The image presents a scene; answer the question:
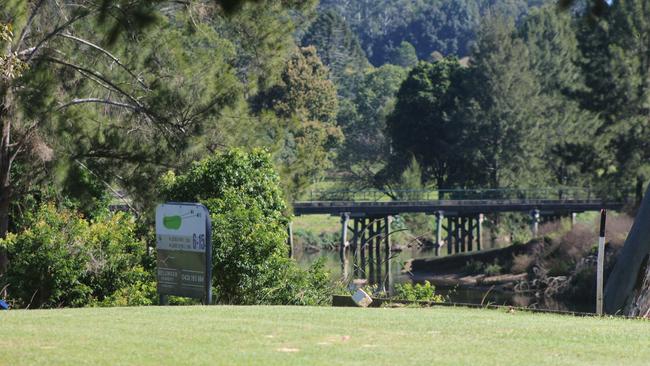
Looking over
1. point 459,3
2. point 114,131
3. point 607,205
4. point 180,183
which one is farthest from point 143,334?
point 459,3

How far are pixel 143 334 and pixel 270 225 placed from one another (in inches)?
355

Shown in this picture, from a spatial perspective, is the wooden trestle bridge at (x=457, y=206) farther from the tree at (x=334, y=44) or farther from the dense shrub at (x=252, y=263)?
the tree at (x=334, y=44)

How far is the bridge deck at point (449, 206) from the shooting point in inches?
2378

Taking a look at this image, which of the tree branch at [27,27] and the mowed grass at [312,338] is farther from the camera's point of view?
the tree branch at [27,27]

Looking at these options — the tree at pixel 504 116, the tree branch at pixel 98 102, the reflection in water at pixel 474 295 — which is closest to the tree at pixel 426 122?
the tree at pixel 504 116

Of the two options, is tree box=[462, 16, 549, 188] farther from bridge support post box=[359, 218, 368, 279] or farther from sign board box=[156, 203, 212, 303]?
sign board box=[156, 203, 212, 303]

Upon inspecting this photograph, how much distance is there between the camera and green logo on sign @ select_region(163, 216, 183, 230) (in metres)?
14.7

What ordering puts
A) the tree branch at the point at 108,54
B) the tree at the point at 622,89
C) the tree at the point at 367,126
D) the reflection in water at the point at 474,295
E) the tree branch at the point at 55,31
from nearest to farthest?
the tree branch at the point at 55,31, the tree branch at the point at 108,54, the reflection in water at the point at 474,295, the tree at the point at 622,89, the tree at the point at 367,126

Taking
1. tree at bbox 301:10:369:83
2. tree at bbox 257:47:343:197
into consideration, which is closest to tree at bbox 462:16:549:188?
tree at bbox 257:47:343:197

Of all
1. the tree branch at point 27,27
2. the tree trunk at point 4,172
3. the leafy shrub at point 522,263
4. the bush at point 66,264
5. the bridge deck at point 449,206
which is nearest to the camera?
the bush at point 66,264

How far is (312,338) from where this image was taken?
31.7ft

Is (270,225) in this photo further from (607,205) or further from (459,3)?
(459,3)

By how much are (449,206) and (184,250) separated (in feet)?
158

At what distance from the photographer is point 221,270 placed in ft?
57.5
